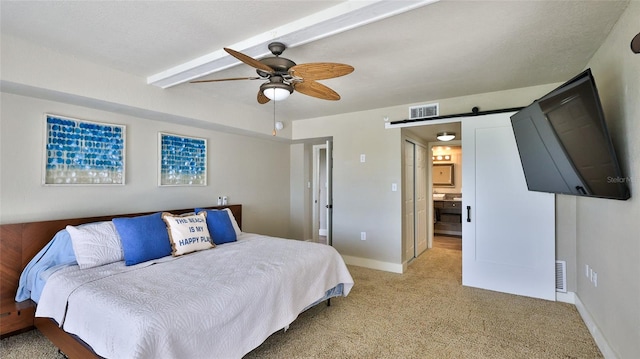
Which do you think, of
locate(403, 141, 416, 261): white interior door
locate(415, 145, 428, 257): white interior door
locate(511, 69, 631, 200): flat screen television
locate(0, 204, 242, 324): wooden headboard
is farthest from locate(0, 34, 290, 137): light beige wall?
locate(511, 69, 631, 200): flat screen television

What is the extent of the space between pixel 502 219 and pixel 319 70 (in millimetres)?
2838

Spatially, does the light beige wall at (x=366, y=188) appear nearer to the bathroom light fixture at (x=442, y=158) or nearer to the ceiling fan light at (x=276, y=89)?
the ceiling fan light at (x=276, y=89)

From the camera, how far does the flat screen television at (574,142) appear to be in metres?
1.71

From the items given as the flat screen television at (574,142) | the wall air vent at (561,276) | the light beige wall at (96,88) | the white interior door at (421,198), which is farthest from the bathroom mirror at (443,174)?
the light beige wall at (96,88)

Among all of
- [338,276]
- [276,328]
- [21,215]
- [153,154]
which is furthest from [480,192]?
[21,215]

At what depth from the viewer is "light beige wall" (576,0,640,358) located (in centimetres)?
168

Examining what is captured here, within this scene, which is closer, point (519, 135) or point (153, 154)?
point (519, 135)

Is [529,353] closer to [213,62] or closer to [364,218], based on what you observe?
[364,218]

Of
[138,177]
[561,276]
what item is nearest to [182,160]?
[138,177]

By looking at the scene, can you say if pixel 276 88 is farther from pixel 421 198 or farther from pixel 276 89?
pixel 421 198

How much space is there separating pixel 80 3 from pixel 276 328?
245 centimetres

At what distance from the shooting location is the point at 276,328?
6.75ft

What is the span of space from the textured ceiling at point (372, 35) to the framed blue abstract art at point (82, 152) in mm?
662

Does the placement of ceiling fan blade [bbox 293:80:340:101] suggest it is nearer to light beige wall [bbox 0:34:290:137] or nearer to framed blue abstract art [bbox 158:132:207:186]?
light beige wall [bbox 0:34:290:137]
